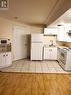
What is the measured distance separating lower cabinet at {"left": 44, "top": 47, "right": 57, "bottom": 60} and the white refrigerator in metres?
0.34

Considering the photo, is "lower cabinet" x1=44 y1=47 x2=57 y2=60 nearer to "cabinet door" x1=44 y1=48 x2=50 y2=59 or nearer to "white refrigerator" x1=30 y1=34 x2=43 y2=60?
"cabinet door" x1=44 y1=48 x2=50 y2=59

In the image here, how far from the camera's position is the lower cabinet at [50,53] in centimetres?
840

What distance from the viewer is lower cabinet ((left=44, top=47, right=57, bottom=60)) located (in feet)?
27.6

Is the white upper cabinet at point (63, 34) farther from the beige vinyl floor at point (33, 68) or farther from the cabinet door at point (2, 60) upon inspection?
the cabinet door at point (2, 60)

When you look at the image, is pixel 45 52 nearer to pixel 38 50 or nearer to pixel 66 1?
pixel 38 50

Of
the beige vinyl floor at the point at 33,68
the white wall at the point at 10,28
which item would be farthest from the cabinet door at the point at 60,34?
the beige vinyl floor at the point at 33,68

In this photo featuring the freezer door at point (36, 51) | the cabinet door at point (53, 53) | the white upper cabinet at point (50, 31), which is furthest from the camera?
the white upper cabinet at point (50, 31)

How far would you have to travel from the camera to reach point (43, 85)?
14.4 ft

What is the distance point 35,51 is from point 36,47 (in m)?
0.25

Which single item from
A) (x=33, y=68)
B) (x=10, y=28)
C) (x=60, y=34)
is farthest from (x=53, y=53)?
(x=10, y=28)

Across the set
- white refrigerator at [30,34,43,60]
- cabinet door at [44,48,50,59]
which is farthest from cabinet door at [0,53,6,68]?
cabinet door at [44,48,50,59]

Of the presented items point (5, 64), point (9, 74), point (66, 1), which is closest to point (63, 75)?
point (9, 74)

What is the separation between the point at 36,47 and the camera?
828cm

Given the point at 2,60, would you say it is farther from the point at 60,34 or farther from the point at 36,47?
the point at 60,34
